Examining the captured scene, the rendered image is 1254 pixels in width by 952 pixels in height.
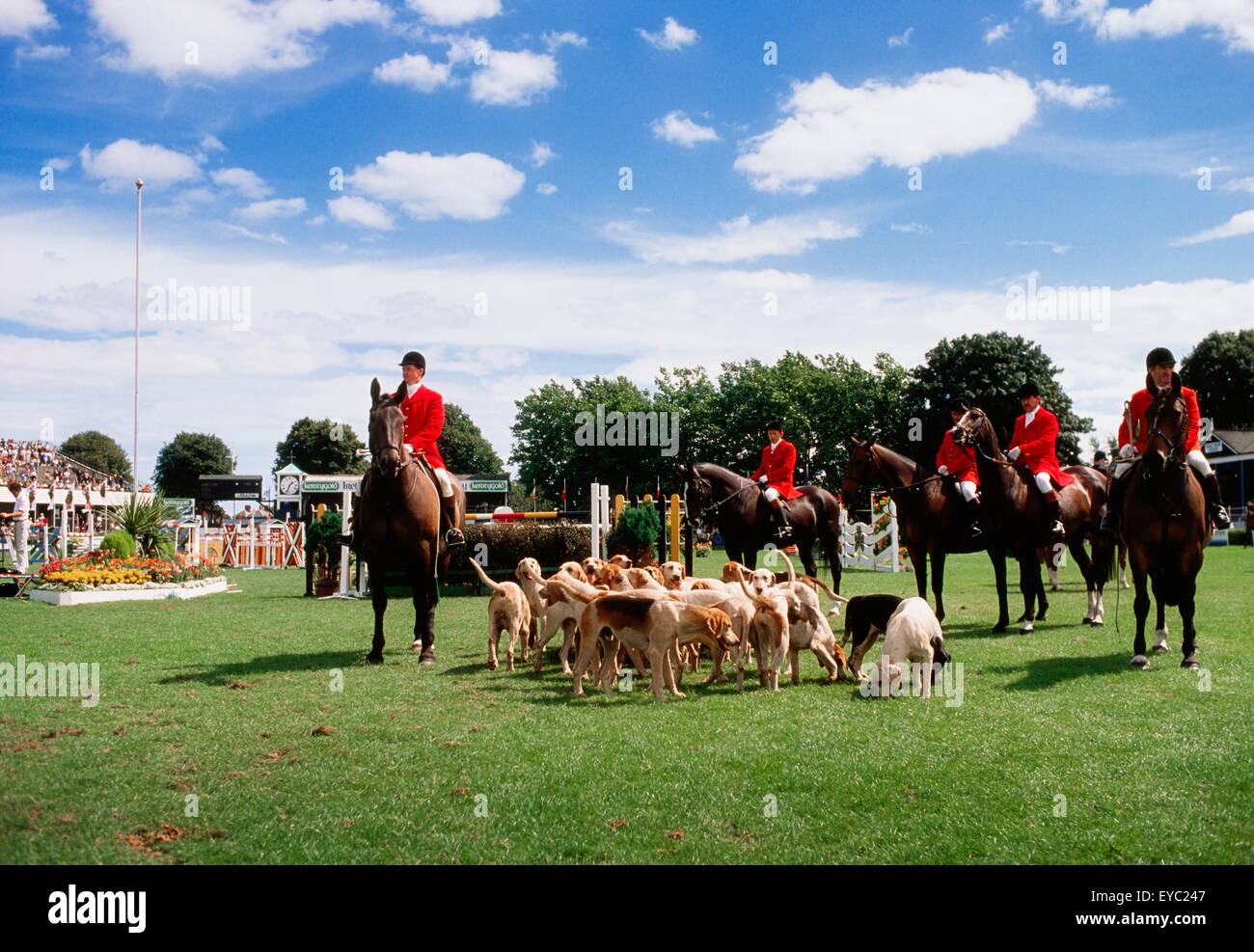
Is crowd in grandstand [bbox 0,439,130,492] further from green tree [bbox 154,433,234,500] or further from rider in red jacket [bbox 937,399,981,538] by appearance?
green tree [bbox 154,433,234,500]

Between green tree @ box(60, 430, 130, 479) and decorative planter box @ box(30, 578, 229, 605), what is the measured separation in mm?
85146

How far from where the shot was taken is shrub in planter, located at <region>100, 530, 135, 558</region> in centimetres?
2159

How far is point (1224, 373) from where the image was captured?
204 feet

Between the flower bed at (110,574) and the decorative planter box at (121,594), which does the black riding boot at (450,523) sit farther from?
the flower bed at (110,574)

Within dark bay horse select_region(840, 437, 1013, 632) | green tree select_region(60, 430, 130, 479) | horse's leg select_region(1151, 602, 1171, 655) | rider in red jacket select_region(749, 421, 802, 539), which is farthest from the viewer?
green tree select_region(60, 430, 130, 479)

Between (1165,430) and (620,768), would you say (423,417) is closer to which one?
(620,768)

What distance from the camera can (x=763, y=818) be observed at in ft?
16.6

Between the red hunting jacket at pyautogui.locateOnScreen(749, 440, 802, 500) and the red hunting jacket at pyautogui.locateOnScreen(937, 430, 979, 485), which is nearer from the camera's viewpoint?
the red hunting jacket at pyautogui.locateOnScreen(937, 430, 979, 485)

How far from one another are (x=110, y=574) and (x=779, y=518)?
46.8 feet

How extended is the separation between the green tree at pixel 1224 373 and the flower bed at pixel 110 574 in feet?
199

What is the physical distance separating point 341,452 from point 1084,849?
8932cm

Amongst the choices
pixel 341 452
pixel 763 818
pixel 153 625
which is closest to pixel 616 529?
pixel 153 625

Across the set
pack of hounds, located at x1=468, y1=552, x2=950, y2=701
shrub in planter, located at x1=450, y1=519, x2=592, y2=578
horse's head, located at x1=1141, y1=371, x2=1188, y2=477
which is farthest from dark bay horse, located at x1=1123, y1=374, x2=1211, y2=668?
shrub in planter, located at x1=450, y1=519, x2=592, y2=578

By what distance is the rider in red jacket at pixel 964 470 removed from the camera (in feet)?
47.1
